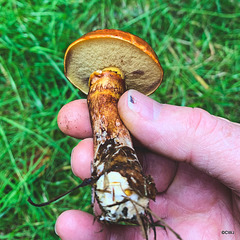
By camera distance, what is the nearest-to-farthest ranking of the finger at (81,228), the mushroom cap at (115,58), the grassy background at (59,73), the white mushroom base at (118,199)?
the white mushroom base at (118,199), the mushroom cap at (115,58), the finger at (81,228), the grassy background at (59,73)

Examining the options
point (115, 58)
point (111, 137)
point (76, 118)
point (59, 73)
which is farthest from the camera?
point (59, 73)

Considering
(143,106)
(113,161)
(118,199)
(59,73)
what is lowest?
(118,199)

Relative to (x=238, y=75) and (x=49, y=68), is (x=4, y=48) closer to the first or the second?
(x=49, y=68)

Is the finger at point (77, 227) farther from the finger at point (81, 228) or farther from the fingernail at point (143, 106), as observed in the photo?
the fingernail at point (143, 106)

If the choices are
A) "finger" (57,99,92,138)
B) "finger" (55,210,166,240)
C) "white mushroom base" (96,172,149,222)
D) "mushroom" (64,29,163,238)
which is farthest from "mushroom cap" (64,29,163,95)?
"finger" (55,210,166,240)

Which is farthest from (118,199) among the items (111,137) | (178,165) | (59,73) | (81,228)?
(59,73)

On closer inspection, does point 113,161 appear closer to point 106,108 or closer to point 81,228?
point 106,108

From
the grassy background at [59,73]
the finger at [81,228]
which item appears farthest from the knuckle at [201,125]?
the grassy background at [59,73]

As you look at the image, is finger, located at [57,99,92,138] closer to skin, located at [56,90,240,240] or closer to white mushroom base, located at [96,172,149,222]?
skin, located at [56,90,240,240]
